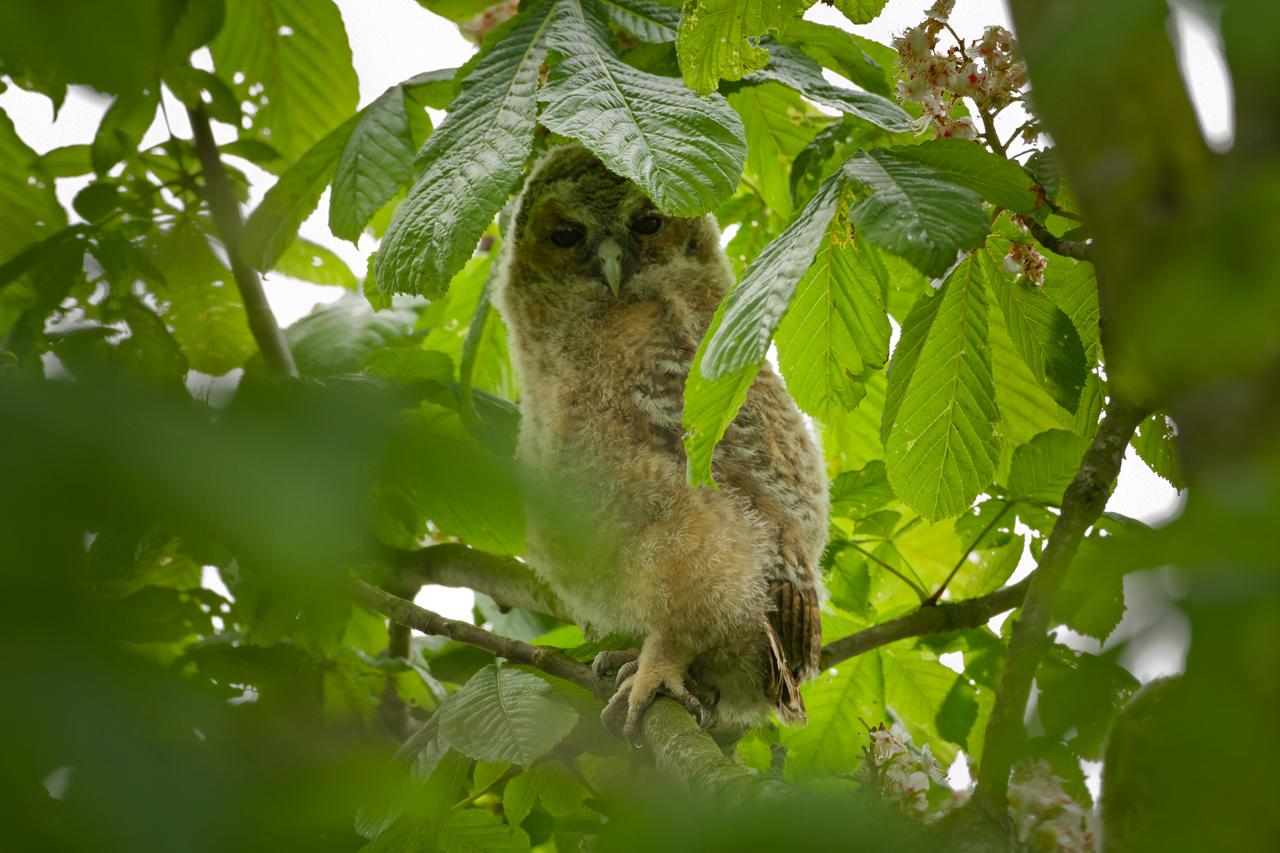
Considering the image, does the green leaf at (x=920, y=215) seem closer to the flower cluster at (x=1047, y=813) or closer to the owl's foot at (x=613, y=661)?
the flower cluster at (x=1047, y=813)

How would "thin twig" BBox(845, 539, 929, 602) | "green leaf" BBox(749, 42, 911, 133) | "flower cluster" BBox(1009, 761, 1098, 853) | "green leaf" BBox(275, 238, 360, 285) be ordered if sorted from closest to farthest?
1. "flower cluster" BBox(1009, 761, 1098, 853)
2. "green leaf" BBox(749, 42, 911, 133)
3. "thin twig" BBox(845, 539, 929, 602)
4. "green leaf" BBox(275, 238, 360, 285)

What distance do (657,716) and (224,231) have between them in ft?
4.73

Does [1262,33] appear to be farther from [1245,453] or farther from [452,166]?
[452,166]

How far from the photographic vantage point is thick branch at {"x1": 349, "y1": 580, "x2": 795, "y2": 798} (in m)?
1.14

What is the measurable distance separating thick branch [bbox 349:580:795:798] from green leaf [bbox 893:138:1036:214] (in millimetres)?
748

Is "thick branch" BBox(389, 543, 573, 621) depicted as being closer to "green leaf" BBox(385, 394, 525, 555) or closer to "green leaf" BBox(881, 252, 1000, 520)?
"green leaf" BBox(881, 252, 1000, 520)

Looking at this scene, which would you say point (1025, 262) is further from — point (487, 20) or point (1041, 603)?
point (487, 20)

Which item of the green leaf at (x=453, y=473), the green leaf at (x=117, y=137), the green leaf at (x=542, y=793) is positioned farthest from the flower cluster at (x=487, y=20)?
the green leaf at (x=453, y=473)

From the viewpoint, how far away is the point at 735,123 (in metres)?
1.65

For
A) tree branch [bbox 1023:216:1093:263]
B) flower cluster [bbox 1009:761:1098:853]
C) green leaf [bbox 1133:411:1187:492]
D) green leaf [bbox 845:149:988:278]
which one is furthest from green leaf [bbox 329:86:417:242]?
flower cluster [bbox 1009:761:1098:853]

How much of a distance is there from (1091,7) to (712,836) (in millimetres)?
432

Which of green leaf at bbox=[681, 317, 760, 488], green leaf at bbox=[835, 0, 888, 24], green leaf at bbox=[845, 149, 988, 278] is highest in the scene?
green leaf at bbox=[835, 0, 888, 24]

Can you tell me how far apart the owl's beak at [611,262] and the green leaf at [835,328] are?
2.23ft

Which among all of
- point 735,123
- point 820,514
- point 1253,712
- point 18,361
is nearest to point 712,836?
point 1253,712
